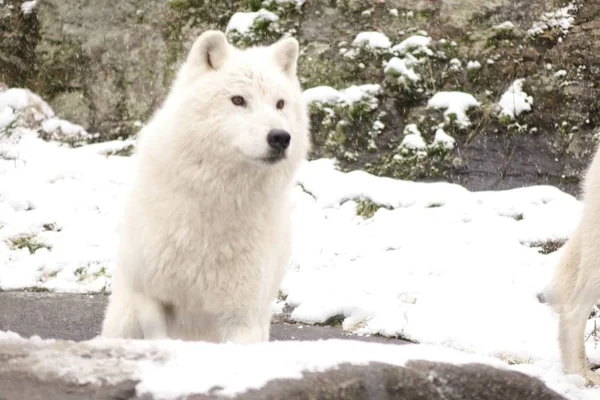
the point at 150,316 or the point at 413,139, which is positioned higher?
the point at 413,139

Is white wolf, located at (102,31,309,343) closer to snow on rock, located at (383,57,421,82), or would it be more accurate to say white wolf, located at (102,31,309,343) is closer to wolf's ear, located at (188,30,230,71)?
wolf's ear, located at (188,30,230,71)

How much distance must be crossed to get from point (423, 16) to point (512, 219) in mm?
3382

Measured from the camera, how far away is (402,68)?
9594 mm

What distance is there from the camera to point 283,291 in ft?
22.0

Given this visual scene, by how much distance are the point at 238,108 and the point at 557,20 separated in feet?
23.2

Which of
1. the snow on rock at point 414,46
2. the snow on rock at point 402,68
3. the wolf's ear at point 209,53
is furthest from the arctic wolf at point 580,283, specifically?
the snow on rock at point 414,46

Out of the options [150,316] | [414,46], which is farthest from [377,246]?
[150,316]

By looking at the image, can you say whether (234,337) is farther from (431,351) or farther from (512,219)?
(512,219)

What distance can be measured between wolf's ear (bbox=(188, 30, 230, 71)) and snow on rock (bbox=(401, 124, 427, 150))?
5.34m

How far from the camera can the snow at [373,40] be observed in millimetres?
9805

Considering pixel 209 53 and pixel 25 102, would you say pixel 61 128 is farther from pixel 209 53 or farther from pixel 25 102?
pixel 209 53

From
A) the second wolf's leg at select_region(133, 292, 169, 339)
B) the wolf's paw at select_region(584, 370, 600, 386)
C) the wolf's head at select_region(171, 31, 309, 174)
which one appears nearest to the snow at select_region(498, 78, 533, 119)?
the wolf's paw at select_region(584, 370, 600, 386)

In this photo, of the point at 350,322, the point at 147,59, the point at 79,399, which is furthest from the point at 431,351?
the point at 147,59

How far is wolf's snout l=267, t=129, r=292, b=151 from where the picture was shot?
378 centimetres
